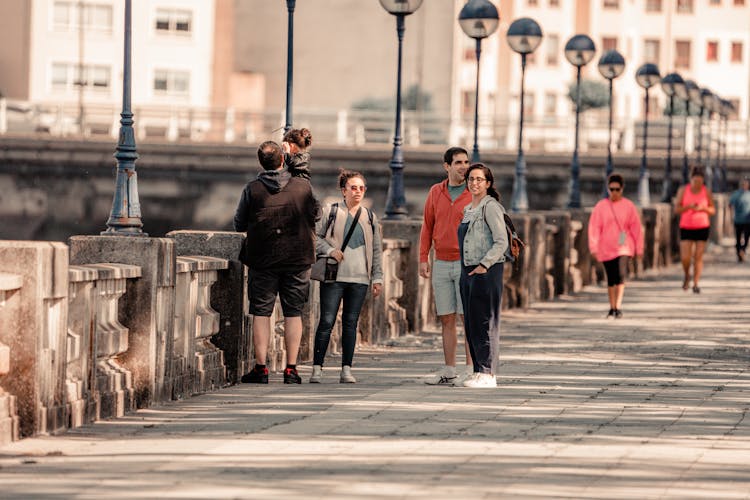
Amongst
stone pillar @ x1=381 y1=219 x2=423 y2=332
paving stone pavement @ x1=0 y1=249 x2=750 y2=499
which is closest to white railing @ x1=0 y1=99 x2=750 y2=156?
stone pillar @ x1=381 y1=219 x2=423 y2=332

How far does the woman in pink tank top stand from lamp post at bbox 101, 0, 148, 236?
15439 mm

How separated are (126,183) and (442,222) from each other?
2596mm

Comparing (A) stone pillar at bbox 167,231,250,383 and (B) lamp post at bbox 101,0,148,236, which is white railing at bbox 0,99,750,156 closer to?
(A) stone pillar at bbox 167,231,250,383

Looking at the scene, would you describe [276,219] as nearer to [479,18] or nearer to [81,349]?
[81,349]

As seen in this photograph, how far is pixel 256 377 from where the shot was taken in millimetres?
13797

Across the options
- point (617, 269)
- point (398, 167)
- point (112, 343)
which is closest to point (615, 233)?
point (617, 269)

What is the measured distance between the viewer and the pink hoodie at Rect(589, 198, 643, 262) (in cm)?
2188

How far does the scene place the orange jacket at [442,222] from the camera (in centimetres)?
1410

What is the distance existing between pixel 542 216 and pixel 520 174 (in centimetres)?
402

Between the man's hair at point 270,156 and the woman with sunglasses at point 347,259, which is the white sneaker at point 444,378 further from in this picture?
the man's hair at point 270,156

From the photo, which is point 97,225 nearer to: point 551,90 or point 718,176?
point 718,176

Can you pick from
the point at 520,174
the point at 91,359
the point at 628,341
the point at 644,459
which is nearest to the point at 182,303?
the point at 91,359

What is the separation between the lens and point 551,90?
108 meters

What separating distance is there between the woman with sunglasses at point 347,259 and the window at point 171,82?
73.6 metres
